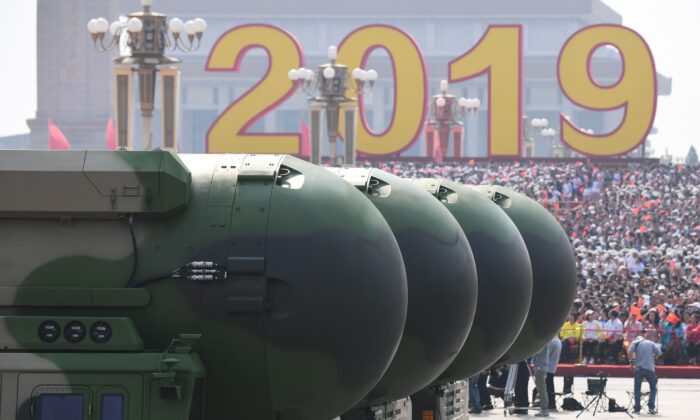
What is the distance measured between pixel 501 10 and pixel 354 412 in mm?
158936

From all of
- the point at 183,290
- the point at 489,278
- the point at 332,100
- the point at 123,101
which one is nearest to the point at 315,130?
the point at 332,100

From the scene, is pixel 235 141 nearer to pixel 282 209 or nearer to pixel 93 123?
pixel 93 123

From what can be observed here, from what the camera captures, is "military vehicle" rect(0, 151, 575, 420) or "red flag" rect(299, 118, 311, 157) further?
"red flag" rect(299, 118, 311, 157)

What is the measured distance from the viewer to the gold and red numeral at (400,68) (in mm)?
70438

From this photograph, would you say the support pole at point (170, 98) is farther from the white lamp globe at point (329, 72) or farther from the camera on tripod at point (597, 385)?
the camera on tripod at point (597, 385)

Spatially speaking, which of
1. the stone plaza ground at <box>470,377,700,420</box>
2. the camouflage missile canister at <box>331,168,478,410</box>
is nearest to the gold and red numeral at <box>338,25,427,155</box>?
the stone plaza ground at <box>470,377,700,420</box>

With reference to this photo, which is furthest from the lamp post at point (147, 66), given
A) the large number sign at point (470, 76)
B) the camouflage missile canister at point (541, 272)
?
the large number sign at point (470, 76)

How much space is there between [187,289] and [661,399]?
713 inches

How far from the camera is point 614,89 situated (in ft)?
228

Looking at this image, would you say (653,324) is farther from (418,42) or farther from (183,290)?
(418,42)

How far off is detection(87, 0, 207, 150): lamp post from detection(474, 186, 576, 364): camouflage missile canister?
1609 centimetres

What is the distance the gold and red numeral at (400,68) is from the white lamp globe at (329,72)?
20916mm

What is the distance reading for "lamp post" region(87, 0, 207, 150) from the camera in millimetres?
36000

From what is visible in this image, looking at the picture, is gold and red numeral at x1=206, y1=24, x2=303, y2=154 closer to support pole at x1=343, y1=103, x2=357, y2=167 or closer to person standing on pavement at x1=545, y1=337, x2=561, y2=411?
support pole at x1=343, y1=103, x2=357, y2=167
